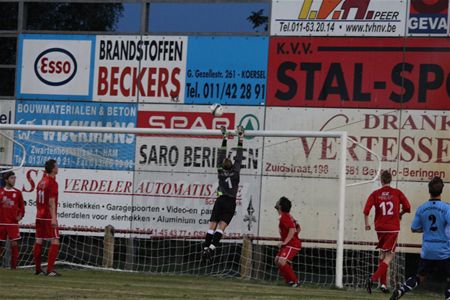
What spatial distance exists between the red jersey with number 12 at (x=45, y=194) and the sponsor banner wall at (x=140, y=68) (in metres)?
3.70

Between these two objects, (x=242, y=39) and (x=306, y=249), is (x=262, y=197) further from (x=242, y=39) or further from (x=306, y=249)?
(x=242, y=39)

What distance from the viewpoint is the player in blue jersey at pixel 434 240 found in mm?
13953

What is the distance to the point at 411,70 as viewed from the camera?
19.4 metres

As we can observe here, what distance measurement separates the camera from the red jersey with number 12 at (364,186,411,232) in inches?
693

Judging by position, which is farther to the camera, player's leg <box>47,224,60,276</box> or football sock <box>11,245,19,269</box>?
football sock <box>11,245,19,269</box>

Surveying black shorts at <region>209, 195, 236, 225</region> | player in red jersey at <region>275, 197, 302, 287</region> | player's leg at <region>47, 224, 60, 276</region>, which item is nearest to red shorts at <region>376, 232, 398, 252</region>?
player in red jersey at <region>275, 197, 302, 287</region>

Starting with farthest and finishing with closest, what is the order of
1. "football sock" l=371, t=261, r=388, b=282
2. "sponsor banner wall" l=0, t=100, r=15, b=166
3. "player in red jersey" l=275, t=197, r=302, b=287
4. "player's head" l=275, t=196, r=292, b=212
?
"sponsor banner wall" l=0, t=100, r=15, b=166, "player's head" l=275, t=196, r=292, b=212, "player in red jersey" l=275, t=197, r=302, b=287, "football sock" l=371, t=261, r=388, b=282

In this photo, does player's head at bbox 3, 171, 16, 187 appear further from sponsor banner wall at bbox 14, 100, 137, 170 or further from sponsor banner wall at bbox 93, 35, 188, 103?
sponsor banner wall at bbox 93, 35, 188, 103

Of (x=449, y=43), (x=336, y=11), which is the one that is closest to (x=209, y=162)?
(x=336, y=11)

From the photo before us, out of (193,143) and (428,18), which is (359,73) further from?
(193,143)

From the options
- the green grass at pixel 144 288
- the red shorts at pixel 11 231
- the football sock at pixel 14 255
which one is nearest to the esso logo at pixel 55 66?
the red shorts at pixel 11 231

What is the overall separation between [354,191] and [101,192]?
497 centimetres

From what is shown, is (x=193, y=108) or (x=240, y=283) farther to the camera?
(x=193, y=108)

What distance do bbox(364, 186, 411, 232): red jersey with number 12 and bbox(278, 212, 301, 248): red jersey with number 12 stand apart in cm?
127
